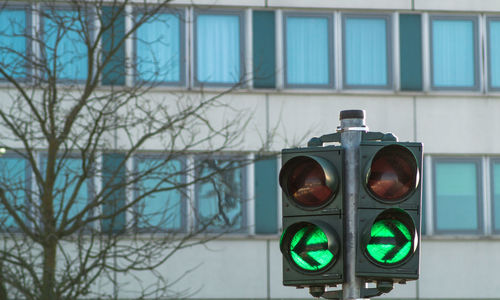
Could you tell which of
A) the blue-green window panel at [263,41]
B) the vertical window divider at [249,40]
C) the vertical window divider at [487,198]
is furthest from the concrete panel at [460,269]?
the vertical window divider at [249,40]

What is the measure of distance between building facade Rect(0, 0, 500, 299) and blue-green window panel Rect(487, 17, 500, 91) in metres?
0.02

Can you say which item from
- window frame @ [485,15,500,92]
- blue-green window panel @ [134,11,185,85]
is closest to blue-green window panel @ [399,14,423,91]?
window frame @ [485,15,500,92]

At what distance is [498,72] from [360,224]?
17.7m

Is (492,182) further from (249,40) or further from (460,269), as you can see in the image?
(249,40)

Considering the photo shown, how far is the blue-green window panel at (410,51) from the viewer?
69.2ft

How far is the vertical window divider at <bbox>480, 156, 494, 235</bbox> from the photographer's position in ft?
69.3

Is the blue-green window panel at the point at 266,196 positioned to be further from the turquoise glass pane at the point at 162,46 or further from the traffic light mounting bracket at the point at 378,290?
the traffic light mounting bracket at the point at 378,290

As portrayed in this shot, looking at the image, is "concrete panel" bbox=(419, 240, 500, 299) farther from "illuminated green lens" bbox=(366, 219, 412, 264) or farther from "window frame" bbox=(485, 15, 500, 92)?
"illuminated green lens" bbox=(366, 219, 412, 264)

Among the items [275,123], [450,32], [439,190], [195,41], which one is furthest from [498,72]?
[195,41]

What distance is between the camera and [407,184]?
4480mm

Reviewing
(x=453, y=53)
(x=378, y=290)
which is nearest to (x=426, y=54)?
(x=453, y=53)

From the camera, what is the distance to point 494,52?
21.4 metres

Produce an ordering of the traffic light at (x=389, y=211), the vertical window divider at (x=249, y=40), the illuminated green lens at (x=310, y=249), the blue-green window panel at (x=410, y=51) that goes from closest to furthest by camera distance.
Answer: the traffic light at (x=389, y=211) → the illuminated green lens at (x=310, y=249) → the vertical window divider at (x=249, y=40) → the blue-green window panel at (x=410, y=51)

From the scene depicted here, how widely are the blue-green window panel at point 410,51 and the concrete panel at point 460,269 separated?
3.12 m
